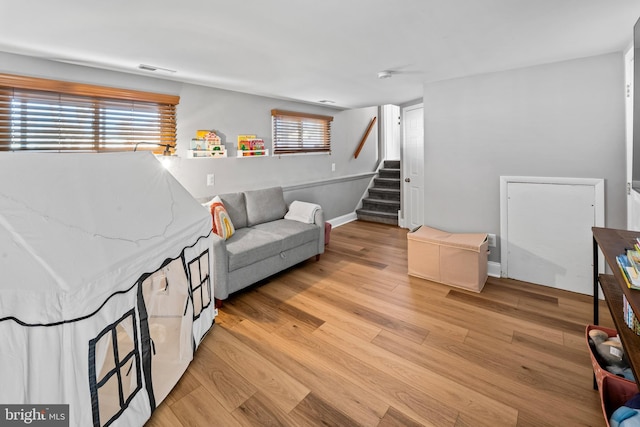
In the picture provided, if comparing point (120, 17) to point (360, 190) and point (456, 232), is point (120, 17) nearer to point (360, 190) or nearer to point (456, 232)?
point (456, 232)

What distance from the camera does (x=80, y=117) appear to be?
2641 mm

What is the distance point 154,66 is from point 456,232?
345cm

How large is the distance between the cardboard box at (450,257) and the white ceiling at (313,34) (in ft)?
5.43

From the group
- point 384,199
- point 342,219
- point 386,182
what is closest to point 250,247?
point 342,219

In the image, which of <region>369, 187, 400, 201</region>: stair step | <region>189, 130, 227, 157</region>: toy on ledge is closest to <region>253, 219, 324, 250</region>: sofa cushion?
<region>189, 130, 227, 157</region>: toy on ledge

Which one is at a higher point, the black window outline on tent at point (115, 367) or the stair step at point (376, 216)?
the stair step at point (376, 216)

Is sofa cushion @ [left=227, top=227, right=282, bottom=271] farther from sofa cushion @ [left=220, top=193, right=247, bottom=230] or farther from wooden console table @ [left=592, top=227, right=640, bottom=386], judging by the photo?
wooden console table @ [left=592, top=227, right=640, bottom=386]

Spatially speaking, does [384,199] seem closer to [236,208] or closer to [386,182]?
[386,182]

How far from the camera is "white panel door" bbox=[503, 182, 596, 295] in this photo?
2791 mm

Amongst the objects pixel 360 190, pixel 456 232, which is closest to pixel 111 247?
pixel 456 232

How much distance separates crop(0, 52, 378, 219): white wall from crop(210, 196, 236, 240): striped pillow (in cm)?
57

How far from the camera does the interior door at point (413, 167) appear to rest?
4.95m

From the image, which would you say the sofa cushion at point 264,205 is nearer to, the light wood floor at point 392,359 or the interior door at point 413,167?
the light wood floor at point 392,359

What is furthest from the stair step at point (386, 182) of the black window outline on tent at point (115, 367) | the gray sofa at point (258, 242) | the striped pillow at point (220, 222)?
→ the black window outline on tent at point (115, 367)
